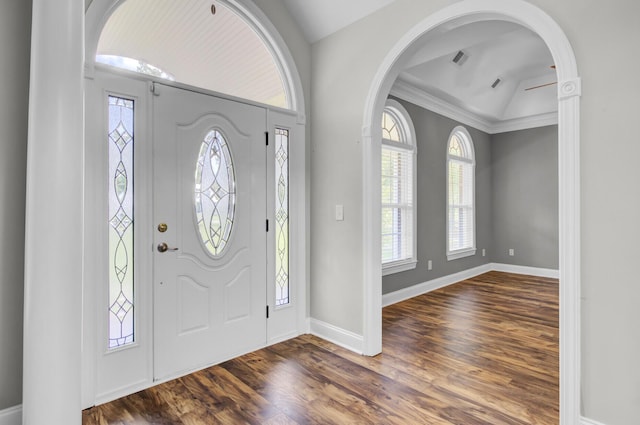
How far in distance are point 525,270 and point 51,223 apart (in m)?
6.84

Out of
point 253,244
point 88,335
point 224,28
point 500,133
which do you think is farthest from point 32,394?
point 500,133

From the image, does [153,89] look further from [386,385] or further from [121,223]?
[386,385]

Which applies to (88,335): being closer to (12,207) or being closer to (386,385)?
(12,207)

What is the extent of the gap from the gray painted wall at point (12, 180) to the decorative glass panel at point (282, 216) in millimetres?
1759

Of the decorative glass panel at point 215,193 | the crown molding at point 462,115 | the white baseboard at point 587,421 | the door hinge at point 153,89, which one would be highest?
the crown molding at point 462,115

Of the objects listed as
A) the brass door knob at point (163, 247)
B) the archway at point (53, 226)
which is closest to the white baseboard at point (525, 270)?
the brass door knob at point (163, 247)

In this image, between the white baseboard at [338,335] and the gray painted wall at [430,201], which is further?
the gray painted wall at [430,201]

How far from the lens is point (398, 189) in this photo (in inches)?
184

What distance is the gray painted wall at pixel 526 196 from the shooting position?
593 cm

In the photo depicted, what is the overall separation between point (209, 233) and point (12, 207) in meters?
1.15

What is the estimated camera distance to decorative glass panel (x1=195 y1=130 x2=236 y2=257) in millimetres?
2615

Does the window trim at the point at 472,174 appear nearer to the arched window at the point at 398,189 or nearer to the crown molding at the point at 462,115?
the crown molding at the point at 462,115

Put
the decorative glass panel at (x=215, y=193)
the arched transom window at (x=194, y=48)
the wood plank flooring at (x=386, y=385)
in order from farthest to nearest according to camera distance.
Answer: the decorative glass panel at (x=215, y=193), the arched transom window at (x=194, y=48), the wood plank flooring at (x=386, y=385)

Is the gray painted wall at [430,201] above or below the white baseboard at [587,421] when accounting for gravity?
above
